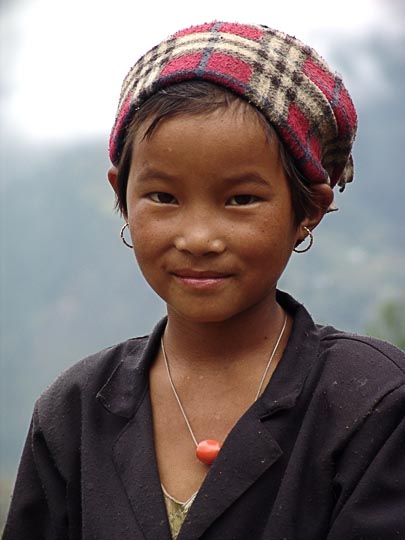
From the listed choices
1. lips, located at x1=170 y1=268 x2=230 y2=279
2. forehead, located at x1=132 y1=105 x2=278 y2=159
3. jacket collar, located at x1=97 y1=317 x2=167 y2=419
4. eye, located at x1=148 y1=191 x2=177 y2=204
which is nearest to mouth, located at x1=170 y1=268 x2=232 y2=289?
lips, located at x1=170 y1=268 x2=230 y2=279

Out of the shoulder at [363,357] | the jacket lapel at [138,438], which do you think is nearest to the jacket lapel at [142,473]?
the jacket lapel at [138,438]

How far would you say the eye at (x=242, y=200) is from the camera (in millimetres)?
2074

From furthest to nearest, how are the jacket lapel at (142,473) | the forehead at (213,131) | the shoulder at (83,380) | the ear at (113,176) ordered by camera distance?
the shoulder at (83,380), the ear at (113,176), the jacket lapel at (142,473), the forehead at (213,131)

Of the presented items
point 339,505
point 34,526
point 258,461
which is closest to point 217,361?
point 258,461

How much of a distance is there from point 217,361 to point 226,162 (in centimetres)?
52

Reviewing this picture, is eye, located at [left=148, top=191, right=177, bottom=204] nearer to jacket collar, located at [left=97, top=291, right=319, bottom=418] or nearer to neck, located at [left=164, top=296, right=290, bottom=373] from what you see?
neck, located at [left=164, top=296, right=290, bottom=373]

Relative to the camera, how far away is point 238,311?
218 cm

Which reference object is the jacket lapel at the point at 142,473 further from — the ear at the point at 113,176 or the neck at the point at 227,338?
the ear at the point at 113,176

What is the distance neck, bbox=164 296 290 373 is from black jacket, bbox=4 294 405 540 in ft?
0.24

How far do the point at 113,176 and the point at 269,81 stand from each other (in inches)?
17.4

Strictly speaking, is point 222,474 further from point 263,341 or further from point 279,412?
point 263,341

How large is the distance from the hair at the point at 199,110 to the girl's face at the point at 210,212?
2 centimetres

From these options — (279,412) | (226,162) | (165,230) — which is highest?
(226,162)

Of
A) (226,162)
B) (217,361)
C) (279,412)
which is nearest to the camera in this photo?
(226,162)
